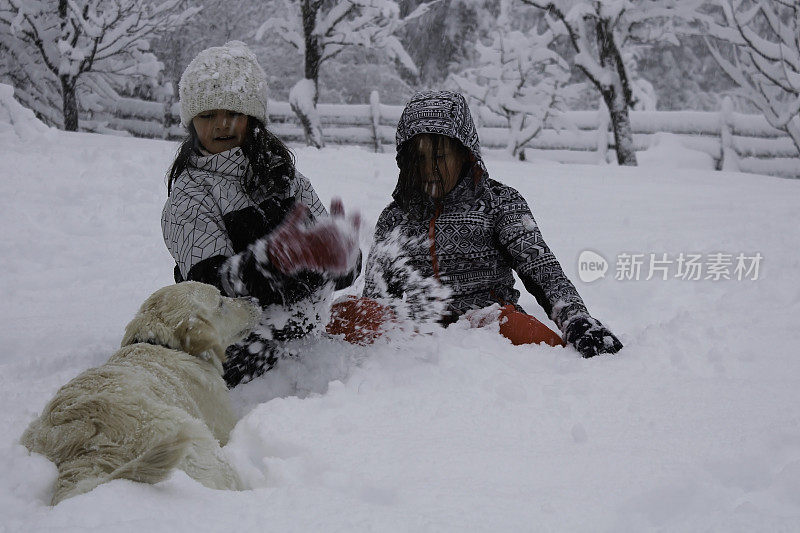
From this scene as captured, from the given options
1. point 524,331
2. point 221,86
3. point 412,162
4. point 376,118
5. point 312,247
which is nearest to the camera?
point 312,247

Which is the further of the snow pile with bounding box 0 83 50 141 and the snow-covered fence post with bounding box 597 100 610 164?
the snow-covered fence post with bounding box 597 100 610 164

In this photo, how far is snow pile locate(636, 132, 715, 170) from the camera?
1494 centimetres

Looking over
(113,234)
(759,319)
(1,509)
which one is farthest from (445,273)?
(113,234)

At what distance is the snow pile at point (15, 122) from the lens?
952cm

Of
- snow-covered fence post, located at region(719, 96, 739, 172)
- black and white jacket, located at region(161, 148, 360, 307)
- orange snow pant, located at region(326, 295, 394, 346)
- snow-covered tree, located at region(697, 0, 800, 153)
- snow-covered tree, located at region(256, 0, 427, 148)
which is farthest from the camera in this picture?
snow-covered tree, located at region(256, 0, 427, 148)

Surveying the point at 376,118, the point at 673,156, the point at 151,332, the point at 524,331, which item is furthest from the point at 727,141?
the point at 151,332

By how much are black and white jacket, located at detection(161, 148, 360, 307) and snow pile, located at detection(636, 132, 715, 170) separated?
13.3 meters

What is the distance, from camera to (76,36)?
50.9 ft

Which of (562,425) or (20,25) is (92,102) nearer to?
(20,25)

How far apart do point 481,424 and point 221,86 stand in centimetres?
204

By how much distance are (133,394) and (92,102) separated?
19852mm

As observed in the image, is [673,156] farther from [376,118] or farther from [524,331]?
[524,331]

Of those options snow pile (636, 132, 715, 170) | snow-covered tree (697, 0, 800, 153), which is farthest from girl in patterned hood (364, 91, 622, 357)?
snow pile (636, 132, 715, 170)

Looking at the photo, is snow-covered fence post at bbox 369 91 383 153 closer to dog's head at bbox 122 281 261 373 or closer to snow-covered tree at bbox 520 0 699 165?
snow-covered tree at bbox 520 0 699 165
